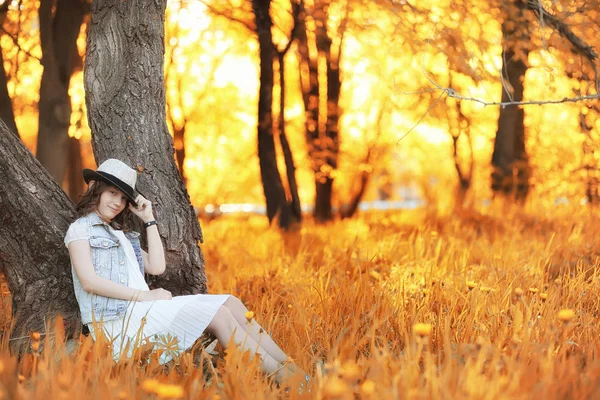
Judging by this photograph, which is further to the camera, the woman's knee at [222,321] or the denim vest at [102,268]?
the denim vest at [102,268]

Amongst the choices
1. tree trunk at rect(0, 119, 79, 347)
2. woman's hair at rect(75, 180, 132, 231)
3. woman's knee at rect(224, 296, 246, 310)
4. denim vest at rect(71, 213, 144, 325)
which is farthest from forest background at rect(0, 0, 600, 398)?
woman's knee at rect(224, 296, 246, 310)

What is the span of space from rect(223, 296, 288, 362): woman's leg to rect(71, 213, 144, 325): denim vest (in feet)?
1.86

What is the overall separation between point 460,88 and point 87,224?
786 centimetres

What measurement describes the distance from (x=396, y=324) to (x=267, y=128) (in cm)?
573

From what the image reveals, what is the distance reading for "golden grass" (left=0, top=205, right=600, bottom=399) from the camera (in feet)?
8.19

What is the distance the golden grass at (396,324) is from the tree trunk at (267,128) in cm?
140

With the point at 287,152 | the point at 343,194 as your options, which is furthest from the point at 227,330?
the point at 343,194

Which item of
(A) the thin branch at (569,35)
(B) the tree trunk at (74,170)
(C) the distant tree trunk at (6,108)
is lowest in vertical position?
(B) the tree trunk at (74,170)

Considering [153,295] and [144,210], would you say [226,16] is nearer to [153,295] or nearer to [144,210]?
[144,210]

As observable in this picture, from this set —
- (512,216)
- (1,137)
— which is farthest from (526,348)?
(512,216)

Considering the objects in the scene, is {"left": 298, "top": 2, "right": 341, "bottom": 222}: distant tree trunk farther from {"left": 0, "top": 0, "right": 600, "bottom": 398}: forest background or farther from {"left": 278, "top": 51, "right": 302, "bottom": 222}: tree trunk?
{"left": 278, "top": 51, "right": 302, "bottom": 222}: tree trunk

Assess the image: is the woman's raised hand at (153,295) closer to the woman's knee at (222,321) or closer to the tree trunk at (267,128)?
the woman's knee at (222,321)

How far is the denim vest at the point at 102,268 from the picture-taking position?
3.62m

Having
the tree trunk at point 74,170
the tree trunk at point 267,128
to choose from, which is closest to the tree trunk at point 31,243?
the tree trunk at point 267,128
